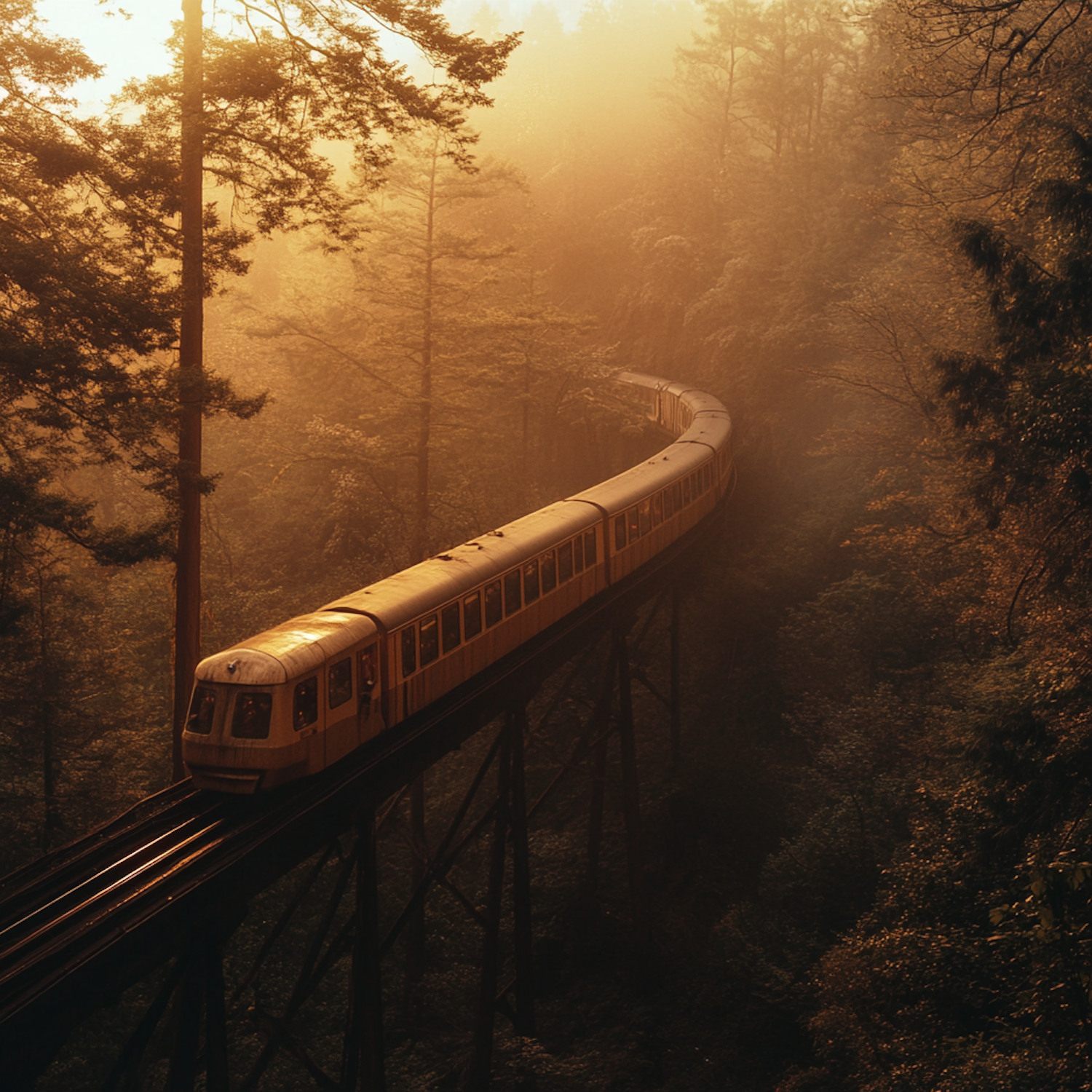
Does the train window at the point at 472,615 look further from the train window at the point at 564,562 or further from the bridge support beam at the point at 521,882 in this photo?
the train window at the point at 564,562

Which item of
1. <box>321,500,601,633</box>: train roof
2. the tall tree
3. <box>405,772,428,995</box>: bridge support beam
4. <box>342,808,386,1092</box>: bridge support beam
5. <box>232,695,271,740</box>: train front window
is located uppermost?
the tall tree

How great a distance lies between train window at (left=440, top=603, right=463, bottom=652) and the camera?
13.8 m

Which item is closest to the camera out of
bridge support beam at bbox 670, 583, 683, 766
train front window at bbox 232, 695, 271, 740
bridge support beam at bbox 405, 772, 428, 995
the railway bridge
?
the railway bridge

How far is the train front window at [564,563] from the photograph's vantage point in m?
17.4

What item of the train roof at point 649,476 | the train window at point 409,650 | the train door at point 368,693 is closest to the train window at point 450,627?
the train window at point 409,650

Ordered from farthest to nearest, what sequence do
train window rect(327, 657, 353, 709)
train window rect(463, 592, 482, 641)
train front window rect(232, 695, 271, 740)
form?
1. train window rect(463, 592, 482, 641)
2. train window rect(327, 657, 353, 709)
3. train front window rect(232, 695, 271, 740)

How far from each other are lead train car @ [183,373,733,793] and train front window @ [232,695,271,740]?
0.04ft

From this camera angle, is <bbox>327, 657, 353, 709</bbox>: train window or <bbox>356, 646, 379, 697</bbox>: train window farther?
<bbox>356, 646, 379, 697</bbox>: train window

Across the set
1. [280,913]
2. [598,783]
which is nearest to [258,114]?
[598,783]

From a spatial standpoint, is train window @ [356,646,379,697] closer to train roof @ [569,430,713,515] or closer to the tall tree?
the tall tree

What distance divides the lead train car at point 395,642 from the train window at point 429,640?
22 millimetres

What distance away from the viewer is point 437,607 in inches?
538

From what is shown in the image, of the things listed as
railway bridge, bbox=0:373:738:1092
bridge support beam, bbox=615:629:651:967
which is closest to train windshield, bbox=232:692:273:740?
railway bridge, bbox=0:373:738:1092

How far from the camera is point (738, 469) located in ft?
132
